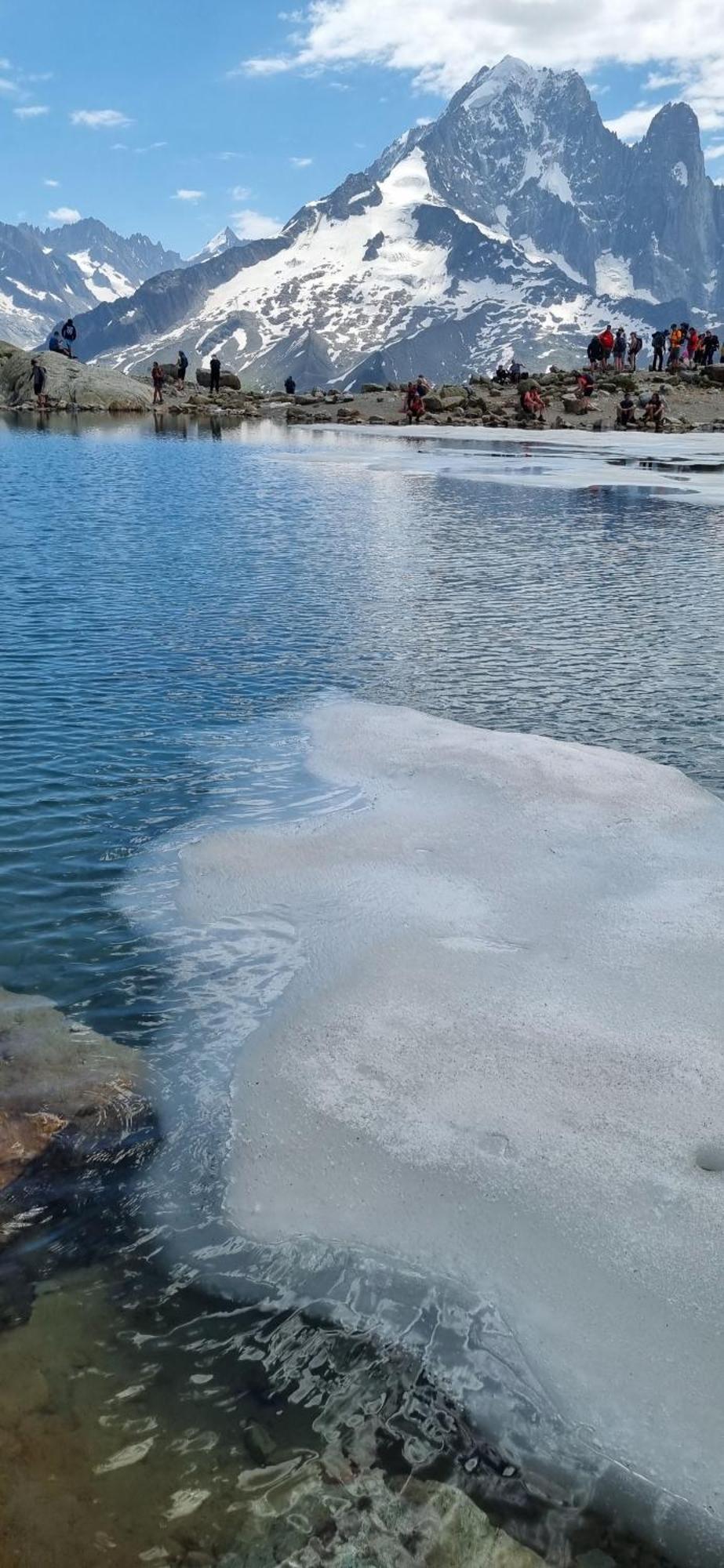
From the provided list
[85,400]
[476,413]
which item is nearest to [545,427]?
[476,413]

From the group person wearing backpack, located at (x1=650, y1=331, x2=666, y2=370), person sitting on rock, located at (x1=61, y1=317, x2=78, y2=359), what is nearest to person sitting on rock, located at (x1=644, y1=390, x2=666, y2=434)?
person wearing backpack, located at (x1=650, y1=331, x2=666, y2=370)

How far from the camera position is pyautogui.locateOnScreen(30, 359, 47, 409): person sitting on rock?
68.9 meters

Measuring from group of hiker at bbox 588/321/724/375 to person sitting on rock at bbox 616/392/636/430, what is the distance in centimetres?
1084

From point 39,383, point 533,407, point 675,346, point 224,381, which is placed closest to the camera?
point 533,407

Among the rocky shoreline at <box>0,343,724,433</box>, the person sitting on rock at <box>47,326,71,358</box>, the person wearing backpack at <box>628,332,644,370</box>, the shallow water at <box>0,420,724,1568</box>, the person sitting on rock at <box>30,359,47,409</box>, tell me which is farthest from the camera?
the person sitting on rock at <box>47,326,71,358</box>

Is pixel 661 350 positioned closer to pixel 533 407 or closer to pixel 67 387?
pixel 533 407

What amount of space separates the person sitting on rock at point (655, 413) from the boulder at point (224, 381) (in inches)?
1584

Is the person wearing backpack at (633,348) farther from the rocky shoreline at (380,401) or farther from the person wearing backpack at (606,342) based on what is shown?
the person wearing backpack at (606,342)

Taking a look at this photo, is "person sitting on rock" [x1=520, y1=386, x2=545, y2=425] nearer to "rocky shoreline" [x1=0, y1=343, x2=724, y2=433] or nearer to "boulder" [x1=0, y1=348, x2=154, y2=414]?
"rocky shoreline" [x1=0, y1=343, x2=724, y2=433]

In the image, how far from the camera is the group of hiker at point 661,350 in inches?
2756

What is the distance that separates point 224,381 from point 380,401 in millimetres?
17830

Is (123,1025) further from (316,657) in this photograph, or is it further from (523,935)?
(316,657)

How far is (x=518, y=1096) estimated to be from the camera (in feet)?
18.2

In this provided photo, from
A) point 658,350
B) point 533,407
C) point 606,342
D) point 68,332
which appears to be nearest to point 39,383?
point 68,332
